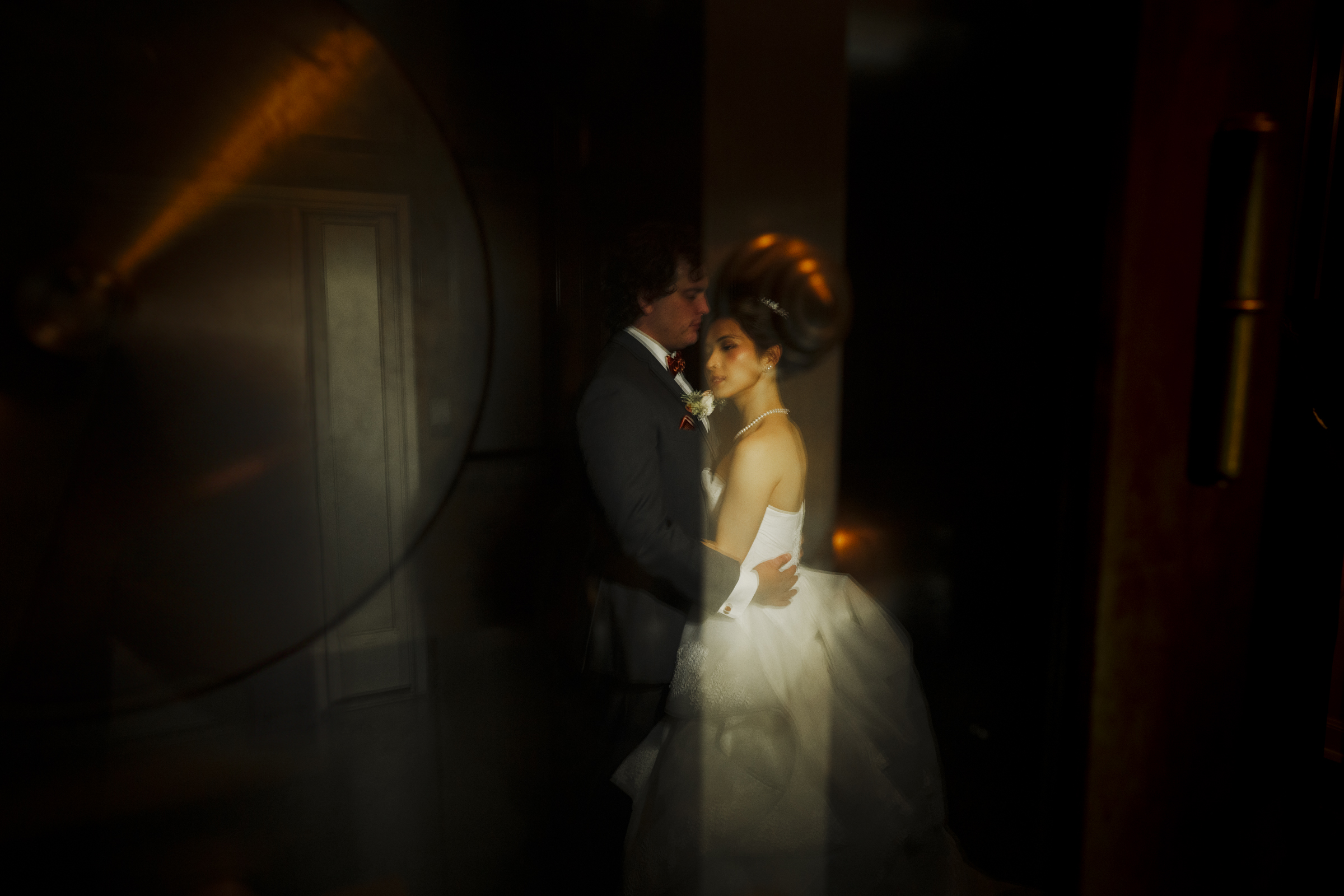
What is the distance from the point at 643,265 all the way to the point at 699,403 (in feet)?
0.44

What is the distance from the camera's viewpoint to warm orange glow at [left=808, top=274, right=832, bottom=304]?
72cm

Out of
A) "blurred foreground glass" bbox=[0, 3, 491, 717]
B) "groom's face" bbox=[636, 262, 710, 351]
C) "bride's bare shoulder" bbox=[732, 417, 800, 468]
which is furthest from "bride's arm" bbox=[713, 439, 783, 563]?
"blurred foreground glass" bbox=[0, 3, 491, 717]

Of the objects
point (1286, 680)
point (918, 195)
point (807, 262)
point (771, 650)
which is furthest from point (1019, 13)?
point (1286, 680)

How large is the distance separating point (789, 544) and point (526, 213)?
16.3 inches

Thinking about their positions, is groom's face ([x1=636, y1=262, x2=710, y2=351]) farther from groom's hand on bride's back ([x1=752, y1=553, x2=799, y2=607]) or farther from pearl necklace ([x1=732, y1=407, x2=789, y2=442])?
groom's hand on bride's back ([x1=752, y1=553, x2=799, y2=607])

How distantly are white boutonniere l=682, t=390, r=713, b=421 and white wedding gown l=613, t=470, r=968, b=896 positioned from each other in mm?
65

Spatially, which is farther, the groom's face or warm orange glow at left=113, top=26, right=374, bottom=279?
the groom's face

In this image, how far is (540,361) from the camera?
1.93ft

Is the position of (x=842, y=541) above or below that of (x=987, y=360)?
below

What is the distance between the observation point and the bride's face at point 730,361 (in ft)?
2.22

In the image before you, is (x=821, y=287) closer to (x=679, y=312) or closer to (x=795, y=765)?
(x=679, y=312)

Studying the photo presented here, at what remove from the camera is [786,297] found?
0.71m

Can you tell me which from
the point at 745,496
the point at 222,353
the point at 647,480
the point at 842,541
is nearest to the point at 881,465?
the point at 842,541

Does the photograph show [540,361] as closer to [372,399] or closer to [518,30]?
[372,399]
